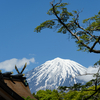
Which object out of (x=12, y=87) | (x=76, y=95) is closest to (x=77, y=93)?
(x=76, y=95)

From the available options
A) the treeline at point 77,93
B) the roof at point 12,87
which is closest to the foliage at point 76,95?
the treeline at point 77,93

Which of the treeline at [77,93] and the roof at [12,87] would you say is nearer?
the treeline at [77,93]

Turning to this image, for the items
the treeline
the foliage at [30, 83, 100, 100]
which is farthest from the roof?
the foliage at [30, 83, 100, 100]

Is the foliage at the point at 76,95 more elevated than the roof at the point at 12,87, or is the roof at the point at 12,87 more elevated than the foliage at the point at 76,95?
the roof at the point at 12,87

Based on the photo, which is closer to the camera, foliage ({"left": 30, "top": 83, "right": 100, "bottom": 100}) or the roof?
foliage ({"left": 30, "top": 83, "right": 100, "bottom": 100})

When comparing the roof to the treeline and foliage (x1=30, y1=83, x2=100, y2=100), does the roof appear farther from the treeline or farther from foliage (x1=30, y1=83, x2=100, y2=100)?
foliage (x1=30, y1=83, x2=100, y2=100)

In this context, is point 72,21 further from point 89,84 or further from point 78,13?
point 89,84

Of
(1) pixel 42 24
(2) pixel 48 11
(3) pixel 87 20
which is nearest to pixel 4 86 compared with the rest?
(1) pixel 42 24

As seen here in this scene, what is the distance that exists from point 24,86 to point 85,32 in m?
11.4

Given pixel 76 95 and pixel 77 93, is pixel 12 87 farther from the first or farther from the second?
pixel 77 93

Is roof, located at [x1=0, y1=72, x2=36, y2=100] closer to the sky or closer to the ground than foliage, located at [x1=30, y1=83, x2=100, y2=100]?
closer to the sky

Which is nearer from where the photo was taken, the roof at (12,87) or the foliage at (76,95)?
the foliage at (76,95)

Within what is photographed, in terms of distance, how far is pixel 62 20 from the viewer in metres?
14.2

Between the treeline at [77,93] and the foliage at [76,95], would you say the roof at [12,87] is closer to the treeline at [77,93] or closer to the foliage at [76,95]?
the treeline at [77,93]
